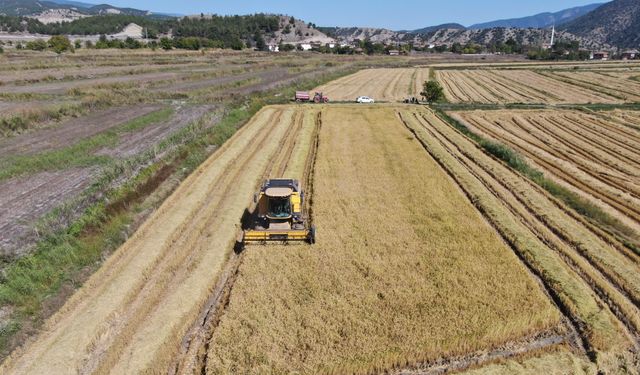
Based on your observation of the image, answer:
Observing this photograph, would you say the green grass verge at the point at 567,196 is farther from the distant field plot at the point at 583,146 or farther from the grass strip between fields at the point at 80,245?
the grass strip between fields at the point at 80,245

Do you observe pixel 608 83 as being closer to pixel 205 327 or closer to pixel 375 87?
pixel 375 87

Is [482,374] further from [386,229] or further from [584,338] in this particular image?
[386,229]

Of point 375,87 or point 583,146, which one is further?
point 375,87

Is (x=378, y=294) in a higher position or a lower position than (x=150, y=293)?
higher

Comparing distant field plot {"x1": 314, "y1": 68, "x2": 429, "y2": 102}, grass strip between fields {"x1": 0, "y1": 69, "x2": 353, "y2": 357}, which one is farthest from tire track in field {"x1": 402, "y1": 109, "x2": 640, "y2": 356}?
distant field plot {"x1": 314, "y1": 68, "x2": 429, "y2": 102}

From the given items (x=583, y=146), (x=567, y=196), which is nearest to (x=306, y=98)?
(x=583, y=146)

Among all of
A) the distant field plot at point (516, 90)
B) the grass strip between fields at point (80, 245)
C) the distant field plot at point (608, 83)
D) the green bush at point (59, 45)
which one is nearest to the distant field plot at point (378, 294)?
the grass strip between fields at point (80, 245)
